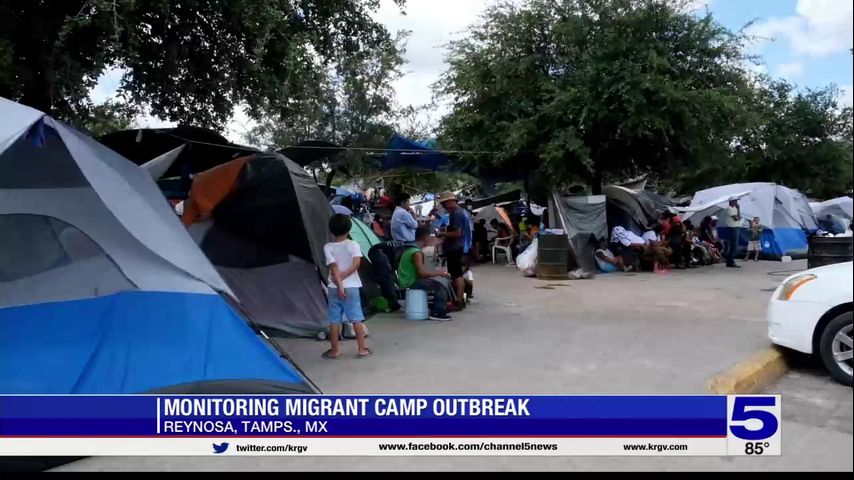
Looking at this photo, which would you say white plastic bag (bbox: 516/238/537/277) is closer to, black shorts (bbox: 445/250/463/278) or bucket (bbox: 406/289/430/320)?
black shorts (bbox: 445/250/463/278)

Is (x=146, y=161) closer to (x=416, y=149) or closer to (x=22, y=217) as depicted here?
(x=22, y=217)

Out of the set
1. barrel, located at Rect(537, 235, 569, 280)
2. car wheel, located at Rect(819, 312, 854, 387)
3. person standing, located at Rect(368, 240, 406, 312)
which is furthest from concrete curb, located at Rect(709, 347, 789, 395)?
barrel, located at Rect(537, 235, 569, 280)

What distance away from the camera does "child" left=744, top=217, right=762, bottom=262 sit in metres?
13.4

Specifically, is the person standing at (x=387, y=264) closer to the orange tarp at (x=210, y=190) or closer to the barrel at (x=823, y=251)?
the orange tarp at (x=210, y=190)

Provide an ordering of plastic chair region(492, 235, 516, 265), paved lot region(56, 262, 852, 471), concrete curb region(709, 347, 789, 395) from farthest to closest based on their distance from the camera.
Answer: plastic chair region(492, 235, 516, 265)
concrete curb region(709, 347, 789, 395)
paved lot region(56, 262, 852, 471)

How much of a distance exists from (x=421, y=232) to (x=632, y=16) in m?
6.67

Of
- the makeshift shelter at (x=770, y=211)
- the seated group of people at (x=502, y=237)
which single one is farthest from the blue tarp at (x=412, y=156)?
the makeshift shelter at (x=770, y=211)

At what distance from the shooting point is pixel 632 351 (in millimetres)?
5945

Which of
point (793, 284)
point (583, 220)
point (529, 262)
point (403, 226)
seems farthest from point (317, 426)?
point (583, 220)

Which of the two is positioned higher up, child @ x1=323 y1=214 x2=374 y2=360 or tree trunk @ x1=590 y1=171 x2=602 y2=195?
tree trunk @ x1=590 y1=171 x2=602 y2=195

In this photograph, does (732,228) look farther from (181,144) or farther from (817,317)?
(181,144)

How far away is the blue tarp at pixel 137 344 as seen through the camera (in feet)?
14.1

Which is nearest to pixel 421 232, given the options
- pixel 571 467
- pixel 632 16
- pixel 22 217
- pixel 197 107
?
pixel 197 107

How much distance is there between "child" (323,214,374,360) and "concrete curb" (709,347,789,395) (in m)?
2.97
